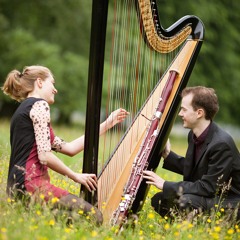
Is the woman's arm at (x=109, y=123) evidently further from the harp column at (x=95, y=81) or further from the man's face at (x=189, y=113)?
the harp column at (x=95, y=81)

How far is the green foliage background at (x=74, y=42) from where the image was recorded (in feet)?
62.5

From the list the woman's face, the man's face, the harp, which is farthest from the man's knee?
the woman's face

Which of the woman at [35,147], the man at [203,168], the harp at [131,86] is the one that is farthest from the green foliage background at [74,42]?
the woman at [35,147]

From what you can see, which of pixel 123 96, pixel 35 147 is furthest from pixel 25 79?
pixel 123 96

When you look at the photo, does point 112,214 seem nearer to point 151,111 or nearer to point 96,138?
point 96,138

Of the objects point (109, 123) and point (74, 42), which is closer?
point (109, 123)

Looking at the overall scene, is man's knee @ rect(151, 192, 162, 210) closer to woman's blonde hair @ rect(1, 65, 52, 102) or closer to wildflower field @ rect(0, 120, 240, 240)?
wildflower field @ rect(0, 120, 240, 240)

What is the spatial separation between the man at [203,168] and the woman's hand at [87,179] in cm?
56

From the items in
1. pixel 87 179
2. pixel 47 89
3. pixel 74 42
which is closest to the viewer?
pixel 87 179

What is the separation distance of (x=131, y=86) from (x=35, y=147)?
1603 millimetres

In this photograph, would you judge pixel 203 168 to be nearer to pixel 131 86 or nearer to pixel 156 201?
pixel 156 201

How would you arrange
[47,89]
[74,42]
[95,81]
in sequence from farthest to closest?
[74,42] < [47,89] < [95,81]

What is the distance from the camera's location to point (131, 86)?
5.65m

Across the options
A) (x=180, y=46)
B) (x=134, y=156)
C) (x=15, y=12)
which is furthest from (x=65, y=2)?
(x=134, y=156)
